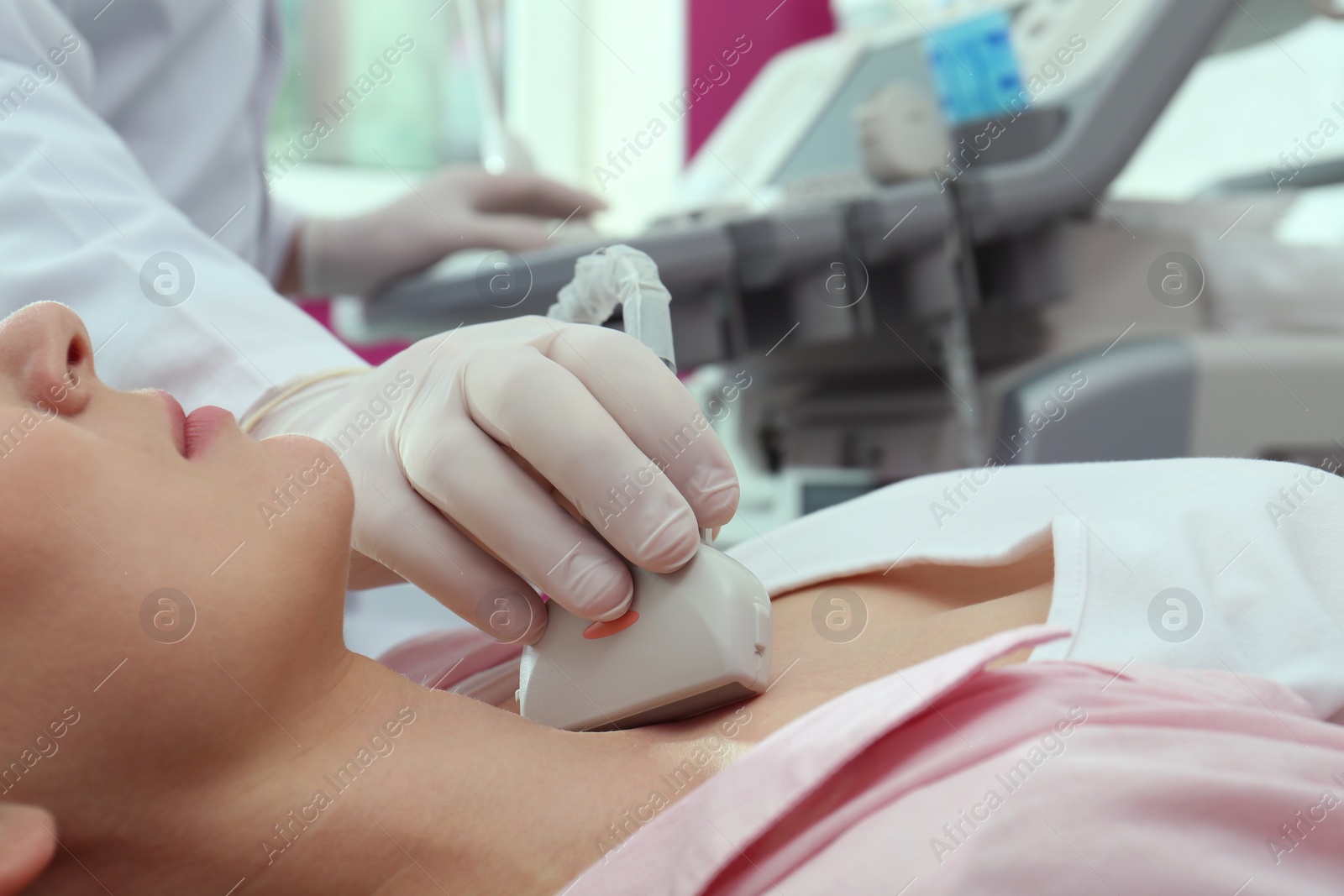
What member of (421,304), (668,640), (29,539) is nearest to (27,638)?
(29,539)

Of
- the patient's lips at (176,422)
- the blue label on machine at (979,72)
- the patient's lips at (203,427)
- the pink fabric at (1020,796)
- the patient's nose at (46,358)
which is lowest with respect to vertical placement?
the blue label on machine at (979,72)

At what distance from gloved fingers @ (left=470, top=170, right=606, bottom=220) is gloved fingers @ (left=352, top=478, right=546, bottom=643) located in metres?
0.88

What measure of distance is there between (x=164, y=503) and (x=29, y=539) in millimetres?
61

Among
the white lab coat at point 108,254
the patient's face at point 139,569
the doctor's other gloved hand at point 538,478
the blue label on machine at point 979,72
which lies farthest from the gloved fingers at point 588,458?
the blue label on machine at point 979,72

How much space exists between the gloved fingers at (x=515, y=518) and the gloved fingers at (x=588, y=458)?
1cm

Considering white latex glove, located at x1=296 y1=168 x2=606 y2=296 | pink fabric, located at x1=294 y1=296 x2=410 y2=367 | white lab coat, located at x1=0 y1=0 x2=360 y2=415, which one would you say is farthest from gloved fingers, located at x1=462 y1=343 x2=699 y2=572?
pink fabric, located at x1=294 y1=296 x2=410 y2=367

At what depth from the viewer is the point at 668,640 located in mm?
541

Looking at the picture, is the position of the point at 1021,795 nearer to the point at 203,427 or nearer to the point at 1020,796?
the point at 1020,796

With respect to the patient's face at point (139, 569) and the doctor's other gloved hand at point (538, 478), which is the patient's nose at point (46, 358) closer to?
the patient's face at point (139, 569)

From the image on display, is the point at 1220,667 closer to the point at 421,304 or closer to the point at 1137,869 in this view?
the point at 1137,869

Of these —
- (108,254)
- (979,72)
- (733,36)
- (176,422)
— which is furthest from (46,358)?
(733,36)

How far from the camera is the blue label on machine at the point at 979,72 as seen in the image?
1.26 meters

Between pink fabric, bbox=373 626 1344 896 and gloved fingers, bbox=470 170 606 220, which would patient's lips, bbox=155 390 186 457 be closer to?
pink fabric, bbox=373 626 1344 896

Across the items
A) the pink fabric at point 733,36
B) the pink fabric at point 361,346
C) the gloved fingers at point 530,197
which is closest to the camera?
the gloved fingers at point 530,197
